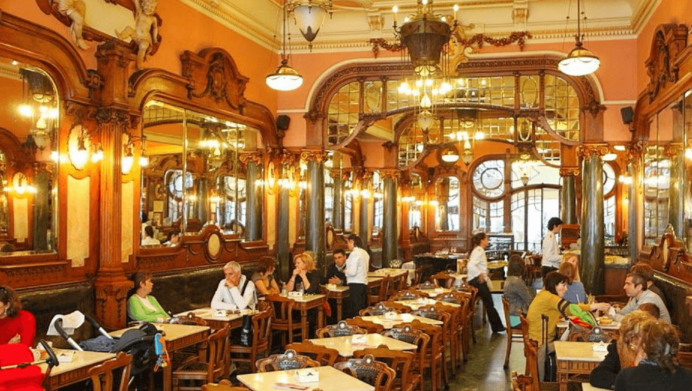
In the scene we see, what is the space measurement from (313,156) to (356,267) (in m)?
3.19

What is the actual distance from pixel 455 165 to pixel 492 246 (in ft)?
9.85

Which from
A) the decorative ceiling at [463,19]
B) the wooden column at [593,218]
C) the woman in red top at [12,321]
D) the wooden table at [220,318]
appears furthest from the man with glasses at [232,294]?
the wooden column at [593,218]

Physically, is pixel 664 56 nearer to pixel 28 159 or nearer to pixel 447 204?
pixel 28 159

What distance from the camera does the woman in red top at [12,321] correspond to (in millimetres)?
5918

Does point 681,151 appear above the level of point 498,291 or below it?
above

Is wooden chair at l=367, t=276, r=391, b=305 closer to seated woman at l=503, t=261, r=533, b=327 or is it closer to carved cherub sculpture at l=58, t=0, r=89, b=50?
seated woman at l=503, t=261, r=533, b=327

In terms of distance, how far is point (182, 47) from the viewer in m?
9.82

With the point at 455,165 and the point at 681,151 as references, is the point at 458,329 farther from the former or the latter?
the point at 455,165

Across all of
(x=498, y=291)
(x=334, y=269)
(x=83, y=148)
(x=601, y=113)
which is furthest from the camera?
(x=498, y=291)

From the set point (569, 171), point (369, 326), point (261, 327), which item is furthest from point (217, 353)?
point (569, 171)

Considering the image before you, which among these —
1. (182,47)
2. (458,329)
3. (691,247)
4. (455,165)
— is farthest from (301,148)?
(455,165)

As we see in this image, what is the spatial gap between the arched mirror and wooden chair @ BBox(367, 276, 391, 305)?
12251mm

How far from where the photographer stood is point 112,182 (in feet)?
26.8

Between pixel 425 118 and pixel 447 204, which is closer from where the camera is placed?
pixel 425 118
